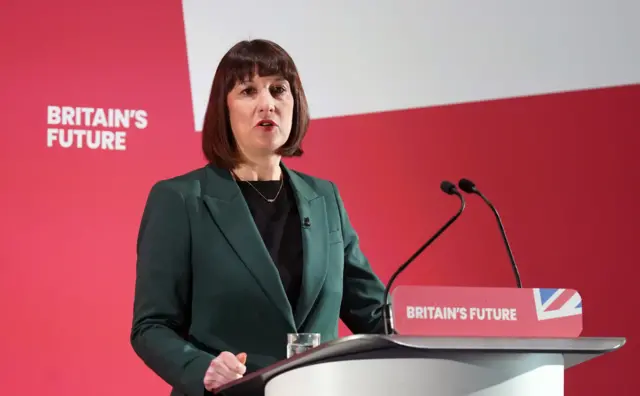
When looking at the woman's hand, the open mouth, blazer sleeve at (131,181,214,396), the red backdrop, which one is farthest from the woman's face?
the red backdrop

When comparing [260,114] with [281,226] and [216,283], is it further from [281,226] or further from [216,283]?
[216,283]

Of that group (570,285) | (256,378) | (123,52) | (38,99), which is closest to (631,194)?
(570,285)

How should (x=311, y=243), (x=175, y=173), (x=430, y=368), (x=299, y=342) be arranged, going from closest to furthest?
(x=430, y=368) < (x=299, y=342) < (x=311, y=243) < (x=175, y=173)

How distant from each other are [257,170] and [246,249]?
0.95 feet

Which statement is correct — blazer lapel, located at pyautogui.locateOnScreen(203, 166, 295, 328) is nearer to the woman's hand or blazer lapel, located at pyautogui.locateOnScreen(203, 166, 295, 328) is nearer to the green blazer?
the green blazer

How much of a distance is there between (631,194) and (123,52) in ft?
6.56

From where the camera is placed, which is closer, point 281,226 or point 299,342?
point 299,342

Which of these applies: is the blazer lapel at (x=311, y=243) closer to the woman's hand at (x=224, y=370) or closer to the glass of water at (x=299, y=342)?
the glass of water at (x=299, y=342)

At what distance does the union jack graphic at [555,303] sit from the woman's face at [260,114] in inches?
33.6

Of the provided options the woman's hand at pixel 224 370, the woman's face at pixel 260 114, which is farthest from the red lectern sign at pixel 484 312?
the woman's face at pixel 260 114

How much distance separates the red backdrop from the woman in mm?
925

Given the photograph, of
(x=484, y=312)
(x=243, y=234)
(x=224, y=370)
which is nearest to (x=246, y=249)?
(x=243, y=234)

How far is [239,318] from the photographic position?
205 centimetres

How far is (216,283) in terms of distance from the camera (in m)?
2.06
